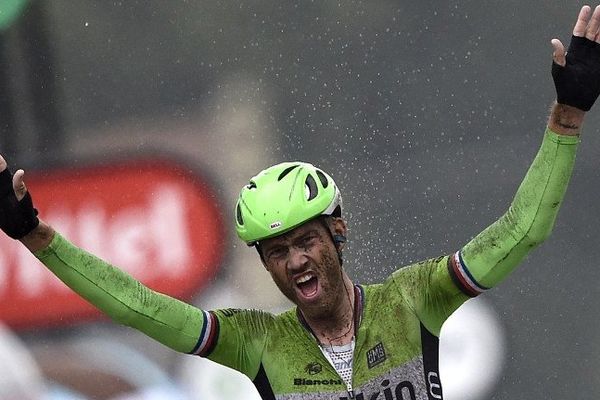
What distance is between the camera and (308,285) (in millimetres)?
2662

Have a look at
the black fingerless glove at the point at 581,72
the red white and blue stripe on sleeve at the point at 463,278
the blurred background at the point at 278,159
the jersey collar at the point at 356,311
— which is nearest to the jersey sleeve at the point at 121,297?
the jersey collar at the point at 356,311

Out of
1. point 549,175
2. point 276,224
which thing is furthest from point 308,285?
point 549,175

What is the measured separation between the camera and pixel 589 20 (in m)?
2.42

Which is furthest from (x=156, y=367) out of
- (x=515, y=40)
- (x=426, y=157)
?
(x=515, y=40)

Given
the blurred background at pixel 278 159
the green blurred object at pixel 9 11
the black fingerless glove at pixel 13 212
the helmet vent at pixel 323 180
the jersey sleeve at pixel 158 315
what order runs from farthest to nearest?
1. the green blurred object at pixel 9 11
2. the blurred background at pixel 278 159
3. the helmet vent at pixel 323 180
4. the jersey sleeve at pixel 158 315
5. the black fingerless glove at pixel 13 212

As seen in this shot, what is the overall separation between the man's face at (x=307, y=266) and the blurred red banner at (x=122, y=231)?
219 cm

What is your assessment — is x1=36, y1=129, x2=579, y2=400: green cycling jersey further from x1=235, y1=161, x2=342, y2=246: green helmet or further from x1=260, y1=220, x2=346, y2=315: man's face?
x1=235, y1=161, x2=342, y2=246: green helmet

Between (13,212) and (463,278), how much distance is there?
1.02m

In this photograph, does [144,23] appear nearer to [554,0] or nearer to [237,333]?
[554,0]

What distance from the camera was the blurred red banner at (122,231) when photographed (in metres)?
4.89

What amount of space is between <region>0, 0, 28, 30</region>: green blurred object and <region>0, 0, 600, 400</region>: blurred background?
32cm

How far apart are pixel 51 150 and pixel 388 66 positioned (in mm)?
1490

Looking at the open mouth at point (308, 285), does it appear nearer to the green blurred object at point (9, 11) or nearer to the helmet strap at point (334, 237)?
the helmet strap at point (334, 237)

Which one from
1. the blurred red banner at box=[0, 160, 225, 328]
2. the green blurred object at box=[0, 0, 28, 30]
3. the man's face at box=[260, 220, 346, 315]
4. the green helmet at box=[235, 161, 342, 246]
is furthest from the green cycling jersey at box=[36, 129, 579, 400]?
the green blurred object at box=[0, 0, 28, 30]
